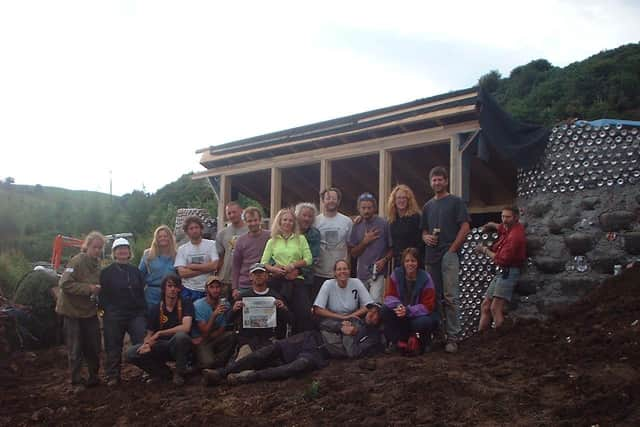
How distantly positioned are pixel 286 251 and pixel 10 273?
9688mm

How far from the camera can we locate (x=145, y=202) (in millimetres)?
31047

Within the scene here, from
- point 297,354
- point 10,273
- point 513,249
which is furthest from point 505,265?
point 10,273

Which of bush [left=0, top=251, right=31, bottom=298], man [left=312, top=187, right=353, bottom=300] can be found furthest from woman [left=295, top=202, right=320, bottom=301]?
bush [left=0, top=251, right=31, bottom=298]

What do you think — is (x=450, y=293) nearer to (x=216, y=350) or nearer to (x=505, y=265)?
(x=505, y=265)

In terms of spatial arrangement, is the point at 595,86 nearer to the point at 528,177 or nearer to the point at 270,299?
the point at 528,177

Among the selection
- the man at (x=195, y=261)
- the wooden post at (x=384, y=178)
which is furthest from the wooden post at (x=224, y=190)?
the man at (x=195, y=261)

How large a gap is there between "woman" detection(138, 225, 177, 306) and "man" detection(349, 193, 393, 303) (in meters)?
2.01

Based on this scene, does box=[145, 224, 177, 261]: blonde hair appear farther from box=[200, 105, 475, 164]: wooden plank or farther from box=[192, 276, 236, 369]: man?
box=[200, 105, 475, 164]: wooden plank

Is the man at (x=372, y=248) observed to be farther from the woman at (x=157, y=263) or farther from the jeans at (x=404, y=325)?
the woman at (x=157, y=263)

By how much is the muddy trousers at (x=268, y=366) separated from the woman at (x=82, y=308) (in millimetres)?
1700

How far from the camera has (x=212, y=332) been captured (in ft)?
20.6

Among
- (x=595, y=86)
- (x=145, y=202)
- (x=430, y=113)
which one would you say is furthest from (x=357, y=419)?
(x=145, y=202)

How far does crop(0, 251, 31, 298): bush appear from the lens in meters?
12.9

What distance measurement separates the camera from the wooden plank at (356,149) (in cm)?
860
